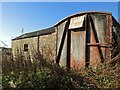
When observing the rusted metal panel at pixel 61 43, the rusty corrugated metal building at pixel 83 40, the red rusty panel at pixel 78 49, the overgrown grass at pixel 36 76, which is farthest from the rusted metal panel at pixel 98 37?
the overgrown grass at pixel 36 76

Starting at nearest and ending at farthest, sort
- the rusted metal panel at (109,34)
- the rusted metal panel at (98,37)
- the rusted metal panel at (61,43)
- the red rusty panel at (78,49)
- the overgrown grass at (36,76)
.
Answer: the overgrown grass at (36,76), the rusted metal panel at (109,34), the rusted metal panel at (98,37), the red rusty panel at (78,49), the rusted metal panel at (61,43)

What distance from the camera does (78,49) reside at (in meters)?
7.04

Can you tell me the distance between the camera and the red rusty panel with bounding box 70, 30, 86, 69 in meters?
6.87

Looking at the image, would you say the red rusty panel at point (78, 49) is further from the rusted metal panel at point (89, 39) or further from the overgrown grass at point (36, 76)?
the overgrown grass at point (36, 76)

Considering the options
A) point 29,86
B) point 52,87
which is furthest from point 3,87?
point 52,87

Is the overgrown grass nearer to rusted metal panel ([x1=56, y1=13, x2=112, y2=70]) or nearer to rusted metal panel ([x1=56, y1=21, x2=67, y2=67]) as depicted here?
rusted metal panel ([x1=56, y1=13, x2=112, y2=70])

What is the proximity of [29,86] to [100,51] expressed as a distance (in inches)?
121

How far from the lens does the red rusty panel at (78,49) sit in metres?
6.87

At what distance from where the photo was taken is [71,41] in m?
7.36

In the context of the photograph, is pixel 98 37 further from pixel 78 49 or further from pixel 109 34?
pixel 78 49

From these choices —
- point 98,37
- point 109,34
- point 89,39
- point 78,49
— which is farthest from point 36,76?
point 109,34

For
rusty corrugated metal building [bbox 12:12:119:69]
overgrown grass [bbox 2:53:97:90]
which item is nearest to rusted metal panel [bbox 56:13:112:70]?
rusty corrugated metal building [bbox 12:12:119:69]

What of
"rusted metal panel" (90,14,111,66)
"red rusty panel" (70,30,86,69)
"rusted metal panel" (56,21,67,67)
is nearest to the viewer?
"rusted metal panel" (90,14,111,66)

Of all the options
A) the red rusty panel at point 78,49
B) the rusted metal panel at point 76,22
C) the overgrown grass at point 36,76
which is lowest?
the overgrown grass at point 36,76
